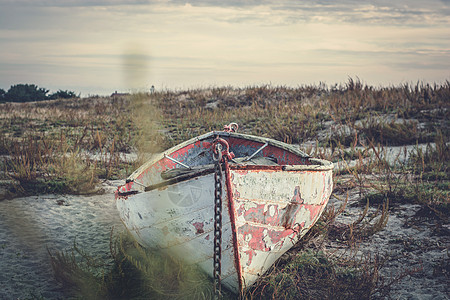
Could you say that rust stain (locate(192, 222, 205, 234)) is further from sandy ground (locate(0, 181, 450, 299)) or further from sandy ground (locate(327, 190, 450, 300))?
sandy ground (locate(327, 190, 450, 300))

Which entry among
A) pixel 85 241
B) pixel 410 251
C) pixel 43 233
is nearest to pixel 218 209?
pixel 410 251

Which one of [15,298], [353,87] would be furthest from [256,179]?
[353,87]

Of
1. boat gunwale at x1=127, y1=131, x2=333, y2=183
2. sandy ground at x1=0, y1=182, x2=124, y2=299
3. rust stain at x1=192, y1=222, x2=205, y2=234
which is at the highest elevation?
boat gunwale at x1=127, y1=131, x2=333, y2=183

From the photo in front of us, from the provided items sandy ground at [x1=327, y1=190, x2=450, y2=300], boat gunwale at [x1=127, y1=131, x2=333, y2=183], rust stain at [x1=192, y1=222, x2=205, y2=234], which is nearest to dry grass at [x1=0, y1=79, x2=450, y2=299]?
sandy ground at [x1=327, y1=190, x2=450, y2=300]

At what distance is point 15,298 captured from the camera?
3.45 m

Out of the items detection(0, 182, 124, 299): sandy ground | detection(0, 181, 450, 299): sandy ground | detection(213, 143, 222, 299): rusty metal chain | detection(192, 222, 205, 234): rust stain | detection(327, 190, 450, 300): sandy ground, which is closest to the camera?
detection(213, 143, 222, 299): rusty metal chain

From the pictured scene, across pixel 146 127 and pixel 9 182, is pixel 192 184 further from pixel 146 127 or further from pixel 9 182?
pixel 146 127

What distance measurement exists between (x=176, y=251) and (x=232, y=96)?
46.7 feet

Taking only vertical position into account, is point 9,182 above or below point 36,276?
above

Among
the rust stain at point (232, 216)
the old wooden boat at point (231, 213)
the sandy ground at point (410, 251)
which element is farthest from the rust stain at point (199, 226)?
the sandy ground at point (410, 251)

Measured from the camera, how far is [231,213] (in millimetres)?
3061

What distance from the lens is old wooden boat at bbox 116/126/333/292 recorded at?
310 centimetres

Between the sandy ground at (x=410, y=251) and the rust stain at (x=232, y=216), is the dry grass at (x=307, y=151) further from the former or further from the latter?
the rust stain at (x=232, y=216)

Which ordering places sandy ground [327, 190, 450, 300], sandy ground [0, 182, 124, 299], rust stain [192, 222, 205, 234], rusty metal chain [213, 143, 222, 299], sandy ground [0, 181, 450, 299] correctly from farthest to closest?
1. sandy ground [0, 182, 124, 299]
2. sandy ground [0, 181, 450, 299]
3. sandy ground [327, 190, 450, 300]
4. rust stain [192, 222, 205, 234]
5. rusty metal chain [213, 143, 222, 299]
